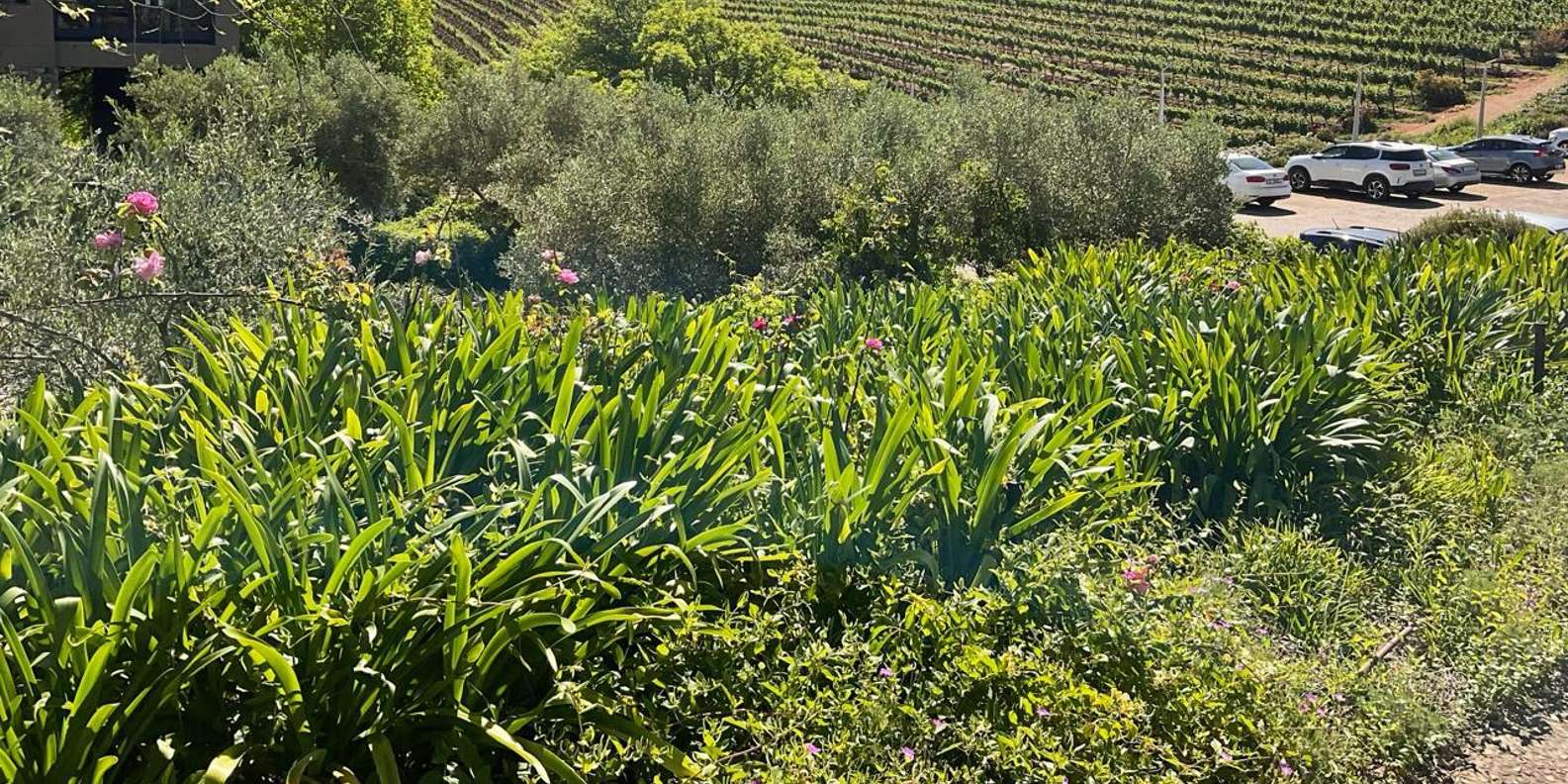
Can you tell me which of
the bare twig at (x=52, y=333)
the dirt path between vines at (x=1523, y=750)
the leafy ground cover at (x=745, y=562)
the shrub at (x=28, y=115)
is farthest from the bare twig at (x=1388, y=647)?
the shrub at (x=28, y=115)

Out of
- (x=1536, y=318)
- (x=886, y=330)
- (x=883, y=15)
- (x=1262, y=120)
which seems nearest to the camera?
(x=886, y=330)

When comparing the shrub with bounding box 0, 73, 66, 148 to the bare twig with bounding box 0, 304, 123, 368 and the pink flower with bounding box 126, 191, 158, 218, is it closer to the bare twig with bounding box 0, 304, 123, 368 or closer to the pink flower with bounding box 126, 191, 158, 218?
the bare twig with bounding box 0, 304, 123, 368

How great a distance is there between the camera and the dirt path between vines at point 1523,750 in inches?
163

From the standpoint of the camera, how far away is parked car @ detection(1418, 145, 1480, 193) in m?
32.0

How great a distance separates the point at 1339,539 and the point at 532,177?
15623 millimetres

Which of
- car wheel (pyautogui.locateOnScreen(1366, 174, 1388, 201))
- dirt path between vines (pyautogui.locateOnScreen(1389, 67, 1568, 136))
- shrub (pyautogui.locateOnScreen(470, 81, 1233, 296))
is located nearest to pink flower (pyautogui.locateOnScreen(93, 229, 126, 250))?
shrub (pyautogui.locateOnScreen(470, 81, 1233, 296))

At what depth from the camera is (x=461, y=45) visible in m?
79.6

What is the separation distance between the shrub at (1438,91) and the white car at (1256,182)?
26.2 meters

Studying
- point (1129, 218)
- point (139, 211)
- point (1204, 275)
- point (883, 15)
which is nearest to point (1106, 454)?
point (139, 211)

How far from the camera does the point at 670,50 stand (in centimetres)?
4291

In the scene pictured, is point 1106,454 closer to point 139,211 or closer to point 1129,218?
point 139,211

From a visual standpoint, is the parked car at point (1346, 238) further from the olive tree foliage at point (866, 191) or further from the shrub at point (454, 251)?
the shrub at point (454, 251)

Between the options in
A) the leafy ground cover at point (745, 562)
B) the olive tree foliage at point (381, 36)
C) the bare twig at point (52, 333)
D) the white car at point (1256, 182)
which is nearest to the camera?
the leafy ground cover at point (745, 562)

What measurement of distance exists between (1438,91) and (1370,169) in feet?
77.3
